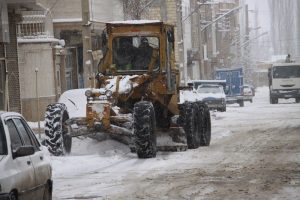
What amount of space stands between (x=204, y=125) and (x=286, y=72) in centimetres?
3561

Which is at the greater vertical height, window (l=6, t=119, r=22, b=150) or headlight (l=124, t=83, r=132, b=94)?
headlight (l=124, t=83, r=132, b=94)

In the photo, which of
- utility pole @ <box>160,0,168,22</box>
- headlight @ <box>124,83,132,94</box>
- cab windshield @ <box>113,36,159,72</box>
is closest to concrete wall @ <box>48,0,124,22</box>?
cab windshield @ <box>113,36,159,72</box>

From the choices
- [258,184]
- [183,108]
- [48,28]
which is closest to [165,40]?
[183,108]

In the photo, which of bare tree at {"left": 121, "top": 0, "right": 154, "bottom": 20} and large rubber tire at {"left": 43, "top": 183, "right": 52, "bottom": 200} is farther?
bare tree at {"left": 121, "top": 0, "right": 154, "bottom": 20}

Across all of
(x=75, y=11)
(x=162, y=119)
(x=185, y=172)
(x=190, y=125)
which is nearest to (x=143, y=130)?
(x=185, y=172)

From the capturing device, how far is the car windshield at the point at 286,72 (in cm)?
5678

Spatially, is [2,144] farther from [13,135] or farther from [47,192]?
[47,192]

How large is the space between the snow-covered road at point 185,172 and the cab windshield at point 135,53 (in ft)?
6.11

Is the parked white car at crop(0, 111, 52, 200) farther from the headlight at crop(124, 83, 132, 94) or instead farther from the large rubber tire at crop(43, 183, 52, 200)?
the headlight at crop(124, 83, 132, 94)

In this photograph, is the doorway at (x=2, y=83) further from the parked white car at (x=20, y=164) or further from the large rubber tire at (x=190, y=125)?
the parked white car at (x=20, y=164)

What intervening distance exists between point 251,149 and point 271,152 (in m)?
1.13

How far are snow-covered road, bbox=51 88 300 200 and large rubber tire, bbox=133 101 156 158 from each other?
0.22m

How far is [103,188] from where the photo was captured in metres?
13.6

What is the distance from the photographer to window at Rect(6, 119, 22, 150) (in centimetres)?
973
